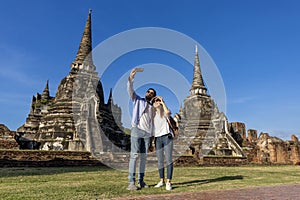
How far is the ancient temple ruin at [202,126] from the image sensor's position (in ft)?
82.4

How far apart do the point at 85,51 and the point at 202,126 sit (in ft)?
58.4

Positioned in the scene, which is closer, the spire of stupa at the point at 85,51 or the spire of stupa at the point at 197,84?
the spire of stupa at the point at 85,51

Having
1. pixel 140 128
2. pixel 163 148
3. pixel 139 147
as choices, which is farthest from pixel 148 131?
pixel 163 148

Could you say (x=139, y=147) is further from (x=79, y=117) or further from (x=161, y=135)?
(x=79, y=117)

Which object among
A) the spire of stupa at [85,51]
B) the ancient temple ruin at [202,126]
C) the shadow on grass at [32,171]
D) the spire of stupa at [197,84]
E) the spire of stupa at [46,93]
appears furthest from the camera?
the spire of stupa at [46,93]

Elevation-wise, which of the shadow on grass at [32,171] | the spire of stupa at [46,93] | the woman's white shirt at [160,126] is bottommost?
the shadow on grass at [32,171]

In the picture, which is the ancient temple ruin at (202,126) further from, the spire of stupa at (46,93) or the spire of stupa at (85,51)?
the spire of stupa at (46,93)

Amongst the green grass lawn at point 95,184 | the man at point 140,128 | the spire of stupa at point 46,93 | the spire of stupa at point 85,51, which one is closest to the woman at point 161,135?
the man at point 140,128

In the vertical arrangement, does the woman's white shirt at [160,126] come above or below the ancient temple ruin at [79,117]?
below

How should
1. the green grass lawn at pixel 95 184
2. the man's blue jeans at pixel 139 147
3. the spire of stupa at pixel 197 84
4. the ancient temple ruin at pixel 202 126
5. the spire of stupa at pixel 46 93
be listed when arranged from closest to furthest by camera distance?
1. the green grass lawn at pixel 95 184
2. the man's blue jeans at pixel 139 147
3. the ancient temple ruin at pixel 202 126
4. the spire of stupa at pixel 197 84
5. the spire of stupa at pixel 46 93

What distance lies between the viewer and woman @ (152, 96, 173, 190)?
5121 millimetres

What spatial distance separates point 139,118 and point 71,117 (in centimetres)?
Result: 2208

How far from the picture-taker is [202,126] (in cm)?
3078

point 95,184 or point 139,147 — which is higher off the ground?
point 139,147
